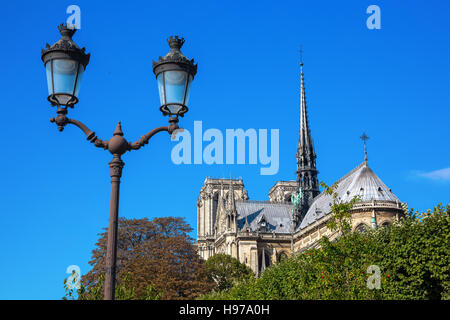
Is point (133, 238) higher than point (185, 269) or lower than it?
higher

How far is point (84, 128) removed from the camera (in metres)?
13.6

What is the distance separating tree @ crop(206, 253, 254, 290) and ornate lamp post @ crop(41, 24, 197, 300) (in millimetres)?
65840

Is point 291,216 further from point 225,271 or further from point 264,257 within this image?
point 225,271

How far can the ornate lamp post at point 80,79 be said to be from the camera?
43.2 feet

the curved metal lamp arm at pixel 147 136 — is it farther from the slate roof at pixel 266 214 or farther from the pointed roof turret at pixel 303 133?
the pointed roof turret at pixel 303 133

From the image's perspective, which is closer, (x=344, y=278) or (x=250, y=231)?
(x=344, y=278)

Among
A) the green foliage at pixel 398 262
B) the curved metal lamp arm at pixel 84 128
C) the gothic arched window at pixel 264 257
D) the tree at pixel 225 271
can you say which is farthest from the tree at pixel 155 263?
the curved metal lamp arm at pixel 84 128

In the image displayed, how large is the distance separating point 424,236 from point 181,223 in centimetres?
5489

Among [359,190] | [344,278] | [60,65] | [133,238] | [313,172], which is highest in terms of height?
[313,172]

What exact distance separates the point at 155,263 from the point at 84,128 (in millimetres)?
55448

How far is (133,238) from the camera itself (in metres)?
82.0

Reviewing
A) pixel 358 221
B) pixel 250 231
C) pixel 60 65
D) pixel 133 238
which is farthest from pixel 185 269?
pixel 60 65
